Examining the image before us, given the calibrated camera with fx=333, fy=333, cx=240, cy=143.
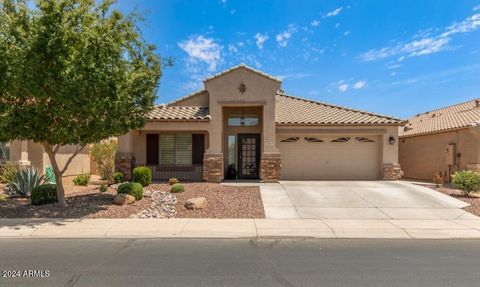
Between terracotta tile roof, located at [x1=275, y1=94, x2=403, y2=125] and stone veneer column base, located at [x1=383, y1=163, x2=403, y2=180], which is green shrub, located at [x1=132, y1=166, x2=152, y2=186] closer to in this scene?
terracotta tile roof, located at [x1=275, y1=94, x2=403, y2=125]

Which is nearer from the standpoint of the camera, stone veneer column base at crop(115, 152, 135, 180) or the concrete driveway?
the concrete driveway

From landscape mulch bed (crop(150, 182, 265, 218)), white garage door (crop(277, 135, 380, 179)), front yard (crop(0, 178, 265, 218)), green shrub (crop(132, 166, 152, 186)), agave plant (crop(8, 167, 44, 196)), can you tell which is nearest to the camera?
front yard (crop(0, 178, 265, 218))

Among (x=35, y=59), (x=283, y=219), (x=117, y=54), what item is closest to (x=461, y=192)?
(x=283, y=219)

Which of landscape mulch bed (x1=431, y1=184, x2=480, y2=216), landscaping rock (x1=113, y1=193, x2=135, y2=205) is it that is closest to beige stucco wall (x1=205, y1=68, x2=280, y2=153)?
landscaping rock (x1=113, y1=193, x2=135, y2=205)

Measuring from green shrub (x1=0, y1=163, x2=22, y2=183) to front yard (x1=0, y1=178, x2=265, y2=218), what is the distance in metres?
1.88

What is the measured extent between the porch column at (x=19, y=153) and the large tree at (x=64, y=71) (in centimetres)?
857

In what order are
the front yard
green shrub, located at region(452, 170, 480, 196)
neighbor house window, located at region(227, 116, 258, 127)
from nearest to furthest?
the front yard < green shrub, located at region(452, 170, 480, 196) < neighbor house window, located at region(227, 116, 258, 127)

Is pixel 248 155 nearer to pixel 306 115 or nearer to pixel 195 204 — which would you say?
pixel 306 115

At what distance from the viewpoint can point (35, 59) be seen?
8.66 metres

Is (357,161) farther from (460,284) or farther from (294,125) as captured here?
(460,284)

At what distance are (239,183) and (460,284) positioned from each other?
11.0 metres

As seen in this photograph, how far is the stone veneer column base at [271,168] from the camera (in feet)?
51.9

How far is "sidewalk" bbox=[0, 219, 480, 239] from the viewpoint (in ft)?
27.0

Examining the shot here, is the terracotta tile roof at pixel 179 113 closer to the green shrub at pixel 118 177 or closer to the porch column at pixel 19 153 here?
the green shrub at pixel 118 177
